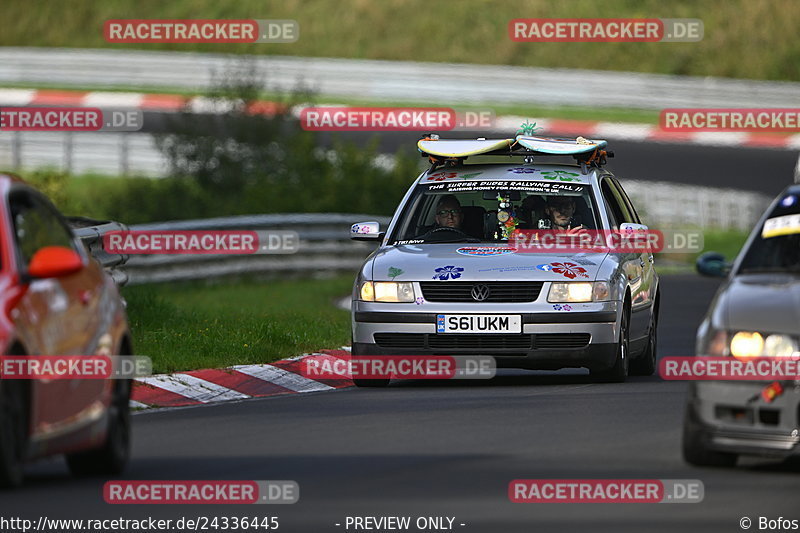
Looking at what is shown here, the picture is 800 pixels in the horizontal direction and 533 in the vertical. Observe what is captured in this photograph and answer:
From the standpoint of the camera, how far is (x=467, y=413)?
12.6 m

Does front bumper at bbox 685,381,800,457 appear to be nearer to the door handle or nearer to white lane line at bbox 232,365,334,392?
the door handle

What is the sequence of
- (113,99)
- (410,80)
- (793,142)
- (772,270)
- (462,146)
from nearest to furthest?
(772,270), (462,146), (793,142), (113,99), (410,80)

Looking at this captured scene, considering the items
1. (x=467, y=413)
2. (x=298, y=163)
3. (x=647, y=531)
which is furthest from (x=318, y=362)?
(x=298, y=163)

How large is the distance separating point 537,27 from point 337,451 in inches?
1751

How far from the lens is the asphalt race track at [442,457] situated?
8594 mm

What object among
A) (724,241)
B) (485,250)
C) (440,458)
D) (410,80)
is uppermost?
(485,250)

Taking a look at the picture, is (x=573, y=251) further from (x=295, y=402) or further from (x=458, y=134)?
(x=458, y=134)

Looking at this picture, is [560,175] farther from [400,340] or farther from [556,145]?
[400,340]

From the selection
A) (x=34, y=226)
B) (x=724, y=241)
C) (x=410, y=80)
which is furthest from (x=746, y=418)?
(x=410, y=80)

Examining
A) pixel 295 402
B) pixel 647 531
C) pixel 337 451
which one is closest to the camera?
pixel 647 531

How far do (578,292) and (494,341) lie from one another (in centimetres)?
70

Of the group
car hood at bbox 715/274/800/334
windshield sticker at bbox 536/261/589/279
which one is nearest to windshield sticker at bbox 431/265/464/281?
windshield sticker at bbox 536/261/589/279

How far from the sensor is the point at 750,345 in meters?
9.37

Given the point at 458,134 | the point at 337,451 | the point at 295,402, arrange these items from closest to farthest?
the point at 337,451 < the point at 295,402 < the point at 458,134
